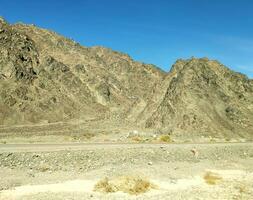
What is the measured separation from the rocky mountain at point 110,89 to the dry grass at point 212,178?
2702 cm

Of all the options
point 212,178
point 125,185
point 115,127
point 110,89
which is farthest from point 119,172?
point 110,89

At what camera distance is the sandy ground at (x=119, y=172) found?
22.7 metres

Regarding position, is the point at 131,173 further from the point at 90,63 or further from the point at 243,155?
the point at 90,63

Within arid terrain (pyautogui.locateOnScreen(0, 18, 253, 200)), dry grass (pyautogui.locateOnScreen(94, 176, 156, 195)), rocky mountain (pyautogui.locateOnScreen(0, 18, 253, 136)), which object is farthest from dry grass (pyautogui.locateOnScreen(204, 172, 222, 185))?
rocky mountain (pyautogui.locateOnScreen(0, 18, 253, 136))

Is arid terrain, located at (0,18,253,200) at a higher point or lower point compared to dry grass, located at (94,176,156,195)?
higher

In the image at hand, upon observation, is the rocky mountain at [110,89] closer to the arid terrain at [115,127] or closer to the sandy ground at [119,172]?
the arid terrain at [115,127]

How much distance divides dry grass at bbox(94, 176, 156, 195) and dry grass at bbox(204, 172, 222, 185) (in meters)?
4.56

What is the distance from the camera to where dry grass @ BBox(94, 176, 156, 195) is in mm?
23156

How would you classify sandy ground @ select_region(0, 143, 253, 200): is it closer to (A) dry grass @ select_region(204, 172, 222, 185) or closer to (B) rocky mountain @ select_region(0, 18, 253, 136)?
(A) dry grass @ select_region(204, 172, 222, 185)

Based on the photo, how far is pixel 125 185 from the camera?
23781 mm

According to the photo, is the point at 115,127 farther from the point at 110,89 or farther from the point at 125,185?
the point at 110,89

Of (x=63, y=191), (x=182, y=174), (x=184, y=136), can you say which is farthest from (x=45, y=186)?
(x=184, y=136)

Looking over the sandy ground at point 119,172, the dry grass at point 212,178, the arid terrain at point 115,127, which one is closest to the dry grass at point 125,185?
the arid terrain at point 115,127

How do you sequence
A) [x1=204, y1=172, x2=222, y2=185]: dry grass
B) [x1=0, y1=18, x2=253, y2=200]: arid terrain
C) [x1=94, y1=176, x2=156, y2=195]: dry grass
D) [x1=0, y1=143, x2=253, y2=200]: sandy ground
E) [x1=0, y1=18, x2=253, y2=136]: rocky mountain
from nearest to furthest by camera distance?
1. [x1=0, y1=143, x2=253, y2=200]: sandy ground
2. [x1=94, y1=176, x2=156, y2=195]: dry grass
3. [x1=0, y1=18, x2=253, y2=200]: arid terrain
4. [x1=204, y1=172, x2=222, y2=185]: dry grass
5. [x1=0, y1=18, x2=253, y2=136]: rocky mountain
